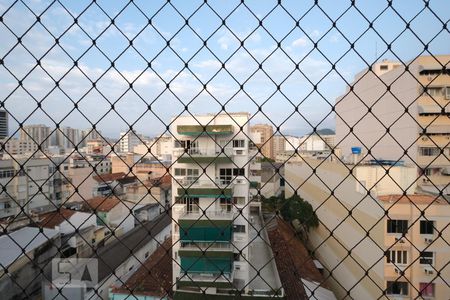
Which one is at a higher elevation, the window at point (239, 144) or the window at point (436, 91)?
the window at point (436, 91)

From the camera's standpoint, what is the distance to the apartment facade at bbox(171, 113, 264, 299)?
13.9 ft

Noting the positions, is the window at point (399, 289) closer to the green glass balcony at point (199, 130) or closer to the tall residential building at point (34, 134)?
the green glass balcony at point (199, 130)

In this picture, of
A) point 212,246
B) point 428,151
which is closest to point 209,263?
point 212,246

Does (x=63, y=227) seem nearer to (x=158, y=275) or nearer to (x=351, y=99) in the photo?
(x=158, y=275)

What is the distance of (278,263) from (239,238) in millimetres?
1234

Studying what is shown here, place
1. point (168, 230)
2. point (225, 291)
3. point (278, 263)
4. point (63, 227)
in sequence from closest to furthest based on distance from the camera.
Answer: point (225, 291) → point (278, 263) → point (63, 227) → point (168, 230)

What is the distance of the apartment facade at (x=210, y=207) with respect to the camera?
4.25 meters

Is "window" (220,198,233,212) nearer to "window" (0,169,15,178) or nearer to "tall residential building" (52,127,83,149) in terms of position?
"tall residential building" (52,127,83,149)

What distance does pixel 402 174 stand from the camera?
4684 mm

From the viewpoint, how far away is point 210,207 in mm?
4617

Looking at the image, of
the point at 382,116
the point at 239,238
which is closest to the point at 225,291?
the point at 239,238

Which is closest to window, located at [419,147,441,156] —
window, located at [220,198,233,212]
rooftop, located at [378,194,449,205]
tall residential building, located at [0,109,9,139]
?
rooftop, located at [378,194,449,205]

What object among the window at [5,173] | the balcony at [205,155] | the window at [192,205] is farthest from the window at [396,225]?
the window at [5,173]

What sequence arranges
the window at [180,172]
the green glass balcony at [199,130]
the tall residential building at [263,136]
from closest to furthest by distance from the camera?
the tall residential building at [263,136], the green glass balcony at [199,130], the window at [180,172]
